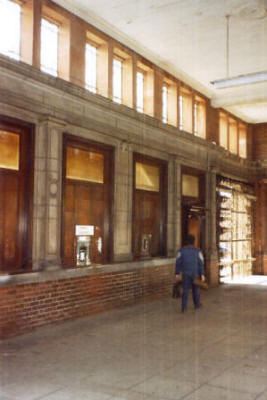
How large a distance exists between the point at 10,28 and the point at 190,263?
635 cm

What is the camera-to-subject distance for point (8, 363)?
22.2 feet

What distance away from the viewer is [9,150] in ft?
29.4

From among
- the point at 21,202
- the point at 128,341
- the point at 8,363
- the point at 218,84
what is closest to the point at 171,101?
the point at 218,84

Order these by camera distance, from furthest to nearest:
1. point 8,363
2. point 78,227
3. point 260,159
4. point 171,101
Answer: point 260,159 → point 171,101 → point 78,227 → point 8,363

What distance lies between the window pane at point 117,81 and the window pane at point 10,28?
3.34 meters

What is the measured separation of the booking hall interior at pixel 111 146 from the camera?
9.12 metres

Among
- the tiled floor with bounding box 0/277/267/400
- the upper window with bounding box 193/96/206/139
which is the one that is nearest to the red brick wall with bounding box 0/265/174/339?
the tiled floor with bounding box 0/277/267/400

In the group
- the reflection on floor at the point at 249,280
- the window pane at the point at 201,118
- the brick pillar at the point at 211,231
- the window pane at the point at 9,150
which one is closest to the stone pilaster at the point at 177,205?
the brick pillar at the point at 211,231

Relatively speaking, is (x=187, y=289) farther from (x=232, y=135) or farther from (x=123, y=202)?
(x=232, y=135)

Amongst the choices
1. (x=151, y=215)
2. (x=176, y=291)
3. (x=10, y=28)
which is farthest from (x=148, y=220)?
(x=10, y=28)

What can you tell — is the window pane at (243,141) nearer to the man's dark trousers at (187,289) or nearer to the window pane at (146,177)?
the window pane at (146,177)

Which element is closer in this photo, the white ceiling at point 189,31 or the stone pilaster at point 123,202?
the white ceiling at point 189,31

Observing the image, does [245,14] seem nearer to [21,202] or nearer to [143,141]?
[143,141]

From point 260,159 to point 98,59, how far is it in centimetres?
1110
